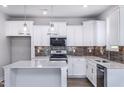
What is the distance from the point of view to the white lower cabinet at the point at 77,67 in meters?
7.48

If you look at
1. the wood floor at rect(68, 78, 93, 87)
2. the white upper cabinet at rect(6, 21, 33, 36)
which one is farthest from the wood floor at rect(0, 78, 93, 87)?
the white upper cabinet at rect(6, 21, 33, 36)

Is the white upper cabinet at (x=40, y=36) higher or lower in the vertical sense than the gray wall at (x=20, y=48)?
higher

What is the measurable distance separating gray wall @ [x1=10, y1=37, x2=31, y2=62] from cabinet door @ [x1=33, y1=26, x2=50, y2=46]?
1.85ft

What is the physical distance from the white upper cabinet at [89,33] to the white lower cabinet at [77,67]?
78 centimetres

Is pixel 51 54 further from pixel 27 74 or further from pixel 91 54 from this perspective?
pixel 27 74

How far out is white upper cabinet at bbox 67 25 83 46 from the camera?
779 cm

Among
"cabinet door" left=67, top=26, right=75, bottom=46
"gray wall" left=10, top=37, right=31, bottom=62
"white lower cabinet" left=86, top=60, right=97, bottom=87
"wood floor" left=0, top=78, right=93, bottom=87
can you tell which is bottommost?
"wood floor" left=0, top=78, right=93, bottom=87

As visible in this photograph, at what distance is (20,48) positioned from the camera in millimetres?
8086

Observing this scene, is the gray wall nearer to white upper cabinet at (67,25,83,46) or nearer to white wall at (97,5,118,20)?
white upper cabinet at (67,25,83,46)

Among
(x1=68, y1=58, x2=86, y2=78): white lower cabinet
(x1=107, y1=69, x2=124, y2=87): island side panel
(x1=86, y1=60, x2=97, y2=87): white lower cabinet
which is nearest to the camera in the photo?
(x1=107, y1=69, x2=124, y2=87): island side panel

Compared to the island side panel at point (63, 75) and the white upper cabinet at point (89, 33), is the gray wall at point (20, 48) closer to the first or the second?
the white upper cabinet at point (89, 33)

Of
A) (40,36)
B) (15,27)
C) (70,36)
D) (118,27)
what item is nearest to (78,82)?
(70,36)

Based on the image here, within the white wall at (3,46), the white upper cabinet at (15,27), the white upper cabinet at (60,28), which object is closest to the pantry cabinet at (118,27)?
the white upper cabinet at (60,28)
